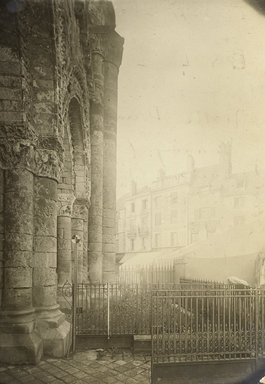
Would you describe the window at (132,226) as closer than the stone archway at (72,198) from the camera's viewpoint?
No

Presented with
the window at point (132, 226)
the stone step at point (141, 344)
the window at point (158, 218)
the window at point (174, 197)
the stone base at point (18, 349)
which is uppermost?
the window at point (174, 197)

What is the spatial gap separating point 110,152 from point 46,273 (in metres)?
8.35

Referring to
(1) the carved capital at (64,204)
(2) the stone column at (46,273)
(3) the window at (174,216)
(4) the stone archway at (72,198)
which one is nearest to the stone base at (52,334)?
(2) the stone column at (46,273)

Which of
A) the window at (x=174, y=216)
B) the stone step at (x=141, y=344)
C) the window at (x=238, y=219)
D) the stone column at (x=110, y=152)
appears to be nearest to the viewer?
the stone step at (x=141, y=344)

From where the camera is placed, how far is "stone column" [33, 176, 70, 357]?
5.96 metres

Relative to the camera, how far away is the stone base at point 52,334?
5859 mm

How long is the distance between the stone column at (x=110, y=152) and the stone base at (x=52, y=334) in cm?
704

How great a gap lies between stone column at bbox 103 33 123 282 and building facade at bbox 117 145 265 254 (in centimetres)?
1445

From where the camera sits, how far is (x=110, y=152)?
547 inches

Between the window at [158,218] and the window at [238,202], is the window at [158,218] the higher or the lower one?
the lower one

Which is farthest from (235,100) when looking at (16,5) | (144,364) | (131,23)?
(144,364)

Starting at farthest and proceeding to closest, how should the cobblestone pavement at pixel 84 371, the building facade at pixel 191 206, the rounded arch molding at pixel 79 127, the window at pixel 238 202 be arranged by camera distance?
the window at pixel 238 202, the building facade at pixel 191 206, the rounded arch molding at pixel 79 127, the cobblestone pavement at pixel 84 371

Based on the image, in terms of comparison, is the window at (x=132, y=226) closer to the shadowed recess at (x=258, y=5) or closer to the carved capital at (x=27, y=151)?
the carved capital at (x=27, y=151)

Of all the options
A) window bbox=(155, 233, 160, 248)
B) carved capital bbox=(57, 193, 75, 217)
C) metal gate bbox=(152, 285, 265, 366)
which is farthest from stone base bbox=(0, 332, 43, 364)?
window bbox=(155, 233, 160, 248)
